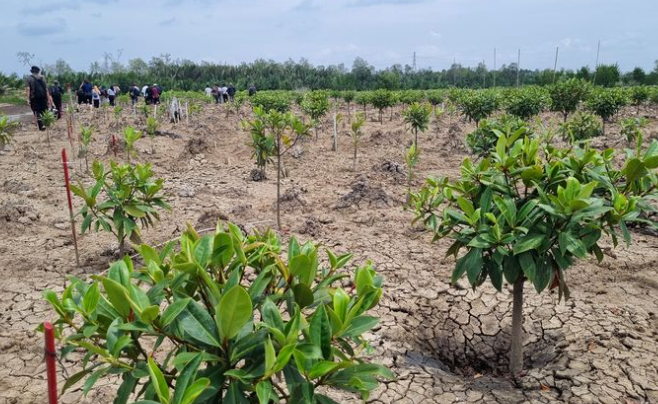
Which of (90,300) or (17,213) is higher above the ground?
(90,300)

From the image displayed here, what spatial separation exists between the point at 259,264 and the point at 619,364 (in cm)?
274

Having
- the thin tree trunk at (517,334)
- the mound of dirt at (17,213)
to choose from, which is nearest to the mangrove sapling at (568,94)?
the thin tree trunk at (517,334)

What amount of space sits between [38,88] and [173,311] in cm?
1381

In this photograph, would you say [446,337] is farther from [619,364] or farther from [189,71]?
[189,71]

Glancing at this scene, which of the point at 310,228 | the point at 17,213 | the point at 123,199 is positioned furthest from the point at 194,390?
A: the point at 17,213

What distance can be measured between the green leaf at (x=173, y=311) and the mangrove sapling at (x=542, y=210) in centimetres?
161

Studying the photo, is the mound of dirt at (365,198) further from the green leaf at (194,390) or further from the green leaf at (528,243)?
the green leaf at (194,390)

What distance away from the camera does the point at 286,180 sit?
9.22 meters

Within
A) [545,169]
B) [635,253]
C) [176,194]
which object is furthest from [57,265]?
[635,253]

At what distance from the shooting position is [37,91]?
41.9 ft

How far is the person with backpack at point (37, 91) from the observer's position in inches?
495

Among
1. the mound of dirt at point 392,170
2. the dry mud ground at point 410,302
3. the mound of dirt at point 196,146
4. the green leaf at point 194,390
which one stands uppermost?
the green leaf at point 194,390

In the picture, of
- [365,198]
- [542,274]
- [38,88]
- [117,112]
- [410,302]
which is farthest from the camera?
[117,112]

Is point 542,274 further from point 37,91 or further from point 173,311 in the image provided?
point 37,91
